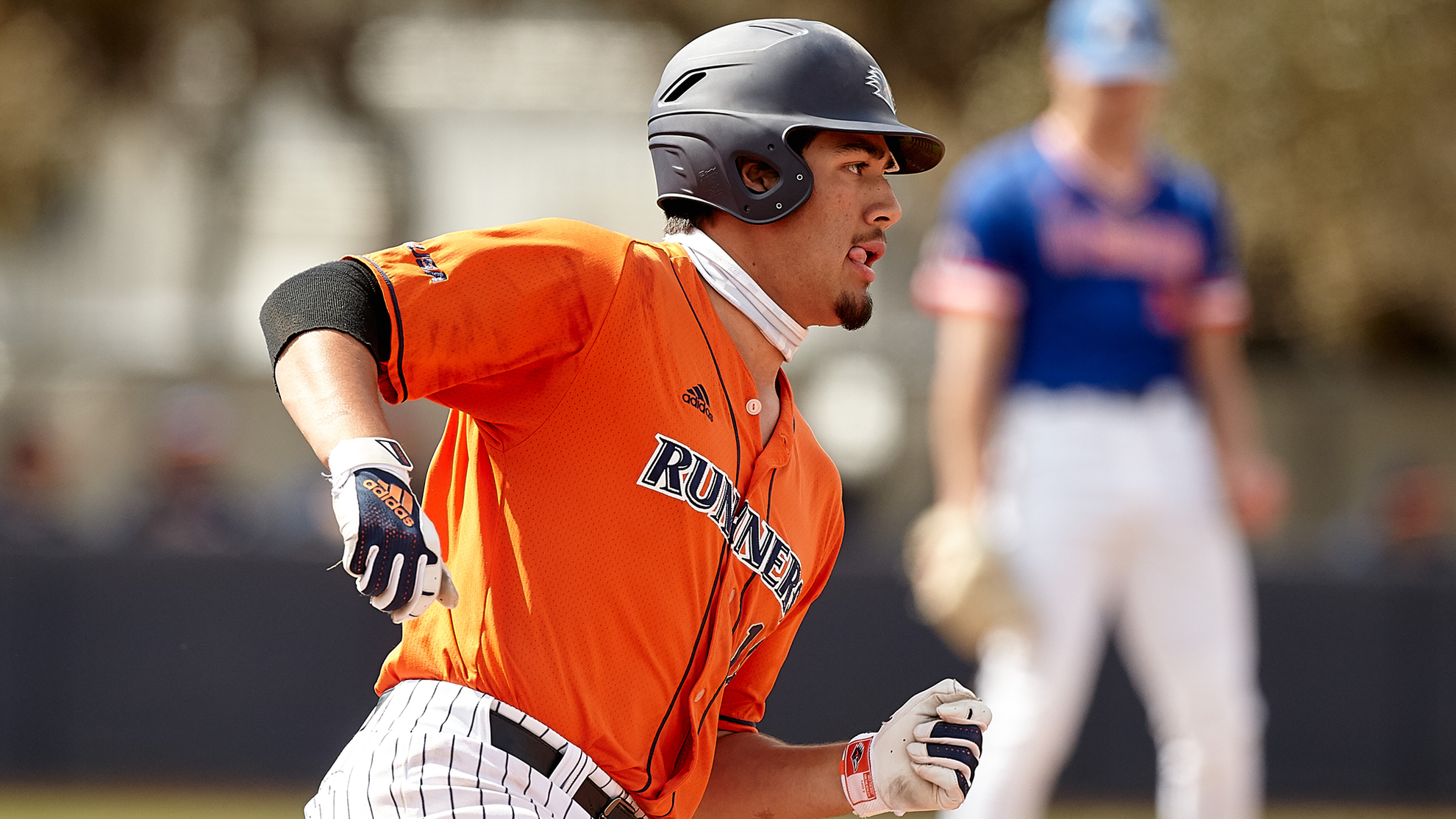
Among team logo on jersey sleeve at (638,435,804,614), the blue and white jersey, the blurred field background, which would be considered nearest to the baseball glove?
the blue and white jersey

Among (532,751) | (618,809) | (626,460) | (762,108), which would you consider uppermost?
(762,108)

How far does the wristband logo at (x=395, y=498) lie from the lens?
234cm

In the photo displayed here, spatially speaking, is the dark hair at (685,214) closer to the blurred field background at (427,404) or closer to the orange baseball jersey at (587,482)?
the orange baseball jersey at (587,482)

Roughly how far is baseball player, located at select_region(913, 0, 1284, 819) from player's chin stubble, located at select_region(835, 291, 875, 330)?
7.86 feet

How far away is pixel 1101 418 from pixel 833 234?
265 centimetres

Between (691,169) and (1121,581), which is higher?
(691,169)

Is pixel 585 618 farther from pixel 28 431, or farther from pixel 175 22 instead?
pixel 175 22

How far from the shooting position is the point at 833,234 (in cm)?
313

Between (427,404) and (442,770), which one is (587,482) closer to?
(442,770)

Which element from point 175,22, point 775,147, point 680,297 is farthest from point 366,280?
point 175,22

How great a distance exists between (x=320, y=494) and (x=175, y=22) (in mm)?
7754

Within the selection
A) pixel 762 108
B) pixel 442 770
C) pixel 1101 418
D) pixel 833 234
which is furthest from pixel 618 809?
pixel 1101 418

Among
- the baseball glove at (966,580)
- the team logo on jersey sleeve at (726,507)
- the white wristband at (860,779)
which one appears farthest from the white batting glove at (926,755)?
the baseball glove at (966,580)

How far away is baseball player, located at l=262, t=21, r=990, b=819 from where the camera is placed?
8.51 ft
